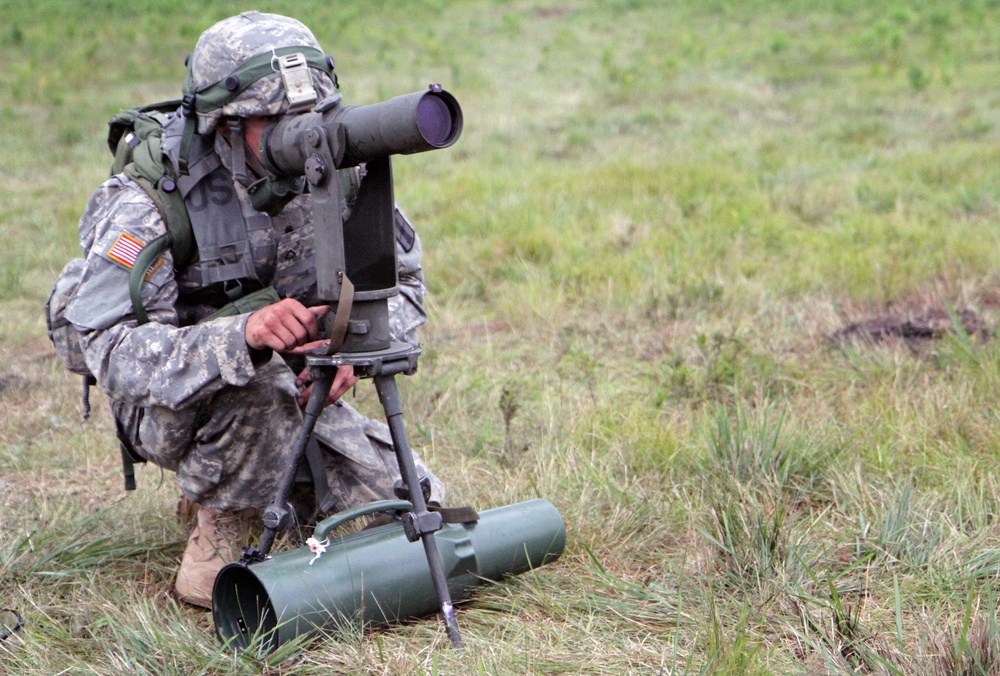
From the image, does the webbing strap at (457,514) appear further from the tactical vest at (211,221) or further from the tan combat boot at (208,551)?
the tactical vest at (211,221)

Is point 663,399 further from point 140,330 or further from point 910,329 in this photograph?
point 140,330

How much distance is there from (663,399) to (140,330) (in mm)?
2081

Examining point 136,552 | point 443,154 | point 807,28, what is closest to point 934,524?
point 136,552

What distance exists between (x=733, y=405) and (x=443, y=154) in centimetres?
551

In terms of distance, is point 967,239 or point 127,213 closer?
point 127,213

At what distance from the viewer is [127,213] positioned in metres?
2.61

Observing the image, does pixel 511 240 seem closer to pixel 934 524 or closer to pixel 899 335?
pixel 899 335

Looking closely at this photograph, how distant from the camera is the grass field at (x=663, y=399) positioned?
2387 millimetres

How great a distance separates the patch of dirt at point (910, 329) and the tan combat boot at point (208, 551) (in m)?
2.57

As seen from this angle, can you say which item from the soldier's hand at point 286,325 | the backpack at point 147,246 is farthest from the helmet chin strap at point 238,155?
the soldier's hand at point 286,325

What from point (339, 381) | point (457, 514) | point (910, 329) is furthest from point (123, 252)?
point (910, 329)

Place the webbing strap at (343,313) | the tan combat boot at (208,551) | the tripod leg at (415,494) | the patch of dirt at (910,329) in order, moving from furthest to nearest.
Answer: the patch of dirt at (910,329)
the tan combat boot at (208,551)
the tripod leg at (415,494)
the webbing strap at (343,313)

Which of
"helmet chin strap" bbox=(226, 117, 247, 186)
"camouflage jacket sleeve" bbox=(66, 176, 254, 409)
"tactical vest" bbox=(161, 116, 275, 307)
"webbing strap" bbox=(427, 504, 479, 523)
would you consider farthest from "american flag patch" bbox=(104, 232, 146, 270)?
"webbing strap" bbox=(427, 504, 479, 523)

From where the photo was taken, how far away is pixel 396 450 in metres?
2.35
